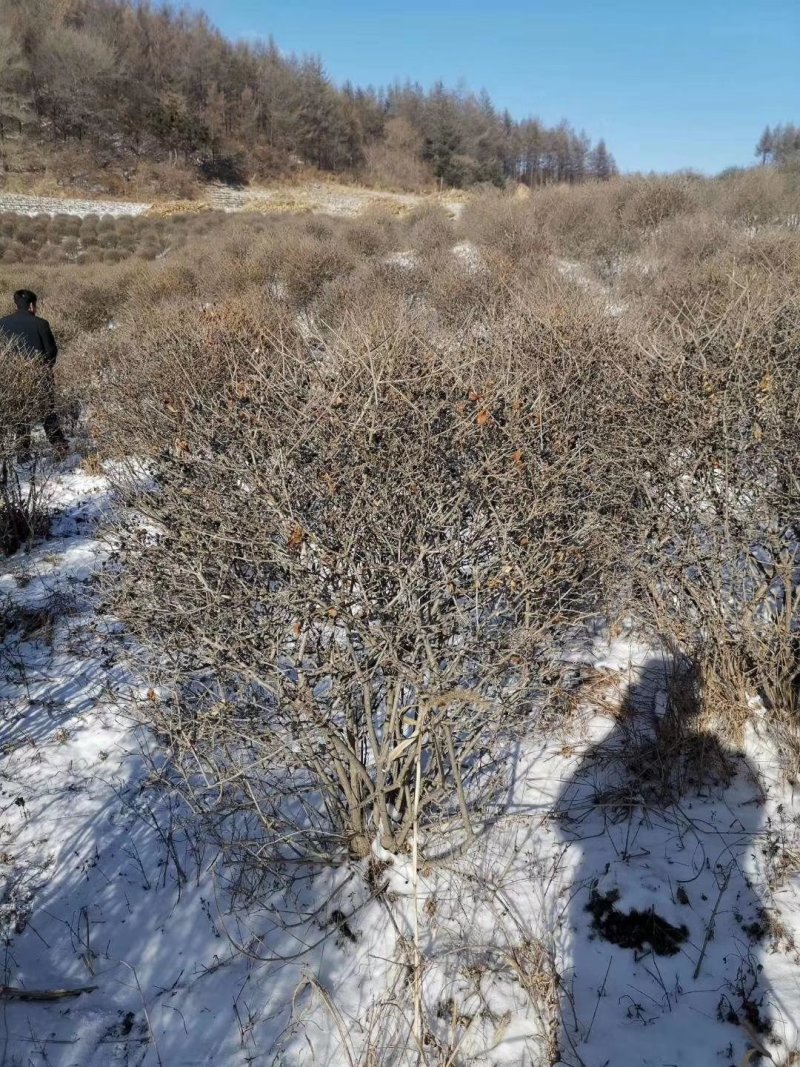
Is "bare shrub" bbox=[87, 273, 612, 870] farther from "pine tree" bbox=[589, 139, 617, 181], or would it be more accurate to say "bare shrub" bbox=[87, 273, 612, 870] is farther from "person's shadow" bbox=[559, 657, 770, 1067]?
"pine tree" bbox=[589, 139, 617, 181]

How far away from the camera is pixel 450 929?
2.79m

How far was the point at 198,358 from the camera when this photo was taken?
6.84 m

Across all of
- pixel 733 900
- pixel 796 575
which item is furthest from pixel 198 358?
pixel 733 900

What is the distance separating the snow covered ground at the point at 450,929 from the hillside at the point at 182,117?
29.8 metres

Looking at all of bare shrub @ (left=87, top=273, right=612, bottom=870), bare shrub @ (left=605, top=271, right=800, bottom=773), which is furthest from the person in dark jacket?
bare shrub @ (left=605, top=271, right=800, bottom=773)

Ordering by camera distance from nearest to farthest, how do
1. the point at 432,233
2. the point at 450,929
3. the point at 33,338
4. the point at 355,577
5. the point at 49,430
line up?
the point at 355,577 < the point at 450,929 < the point at 33,338 < the point at 49,430 < the point at 432,233

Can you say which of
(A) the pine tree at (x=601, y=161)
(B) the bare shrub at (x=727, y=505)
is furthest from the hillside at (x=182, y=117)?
(B) the bare shrub at (x=727, y=505)

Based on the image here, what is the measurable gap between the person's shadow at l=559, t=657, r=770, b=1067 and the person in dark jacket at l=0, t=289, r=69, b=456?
22.4ft

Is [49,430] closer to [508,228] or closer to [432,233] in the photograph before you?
[508,228]

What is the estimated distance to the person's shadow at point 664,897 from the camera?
237cm

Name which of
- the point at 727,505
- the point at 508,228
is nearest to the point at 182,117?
the point at 508,228

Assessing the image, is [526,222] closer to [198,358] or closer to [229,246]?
[229,246]

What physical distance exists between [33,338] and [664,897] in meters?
8.15

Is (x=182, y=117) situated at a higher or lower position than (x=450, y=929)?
higher
